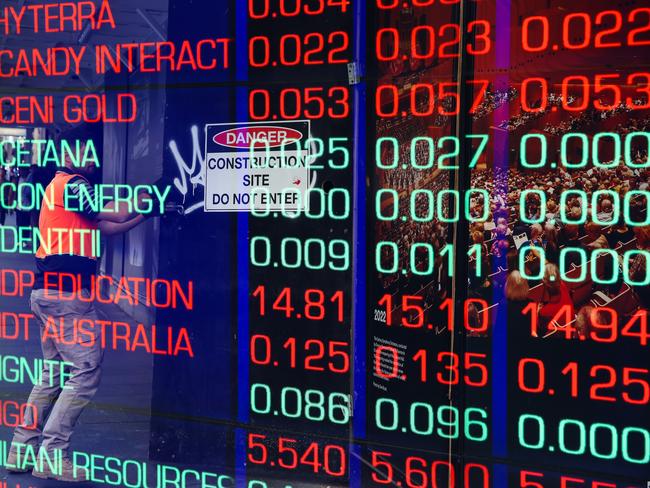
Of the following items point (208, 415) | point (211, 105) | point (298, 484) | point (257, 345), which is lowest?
point (298, 484)

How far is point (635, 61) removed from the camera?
3.65 meters

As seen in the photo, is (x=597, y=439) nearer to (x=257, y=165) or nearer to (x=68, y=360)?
(x=257, y=165)

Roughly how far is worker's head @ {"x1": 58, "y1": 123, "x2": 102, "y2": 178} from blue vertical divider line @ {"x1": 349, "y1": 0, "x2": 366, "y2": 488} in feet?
4.53

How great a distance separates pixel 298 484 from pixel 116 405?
1103 mm

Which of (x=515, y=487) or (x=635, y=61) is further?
(x=515, y=487)

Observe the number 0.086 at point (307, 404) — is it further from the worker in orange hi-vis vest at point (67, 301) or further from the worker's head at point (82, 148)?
the worker's head at point (82, 148)

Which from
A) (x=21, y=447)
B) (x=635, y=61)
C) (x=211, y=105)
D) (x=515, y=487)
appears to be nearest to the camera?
(x=635, y=61)

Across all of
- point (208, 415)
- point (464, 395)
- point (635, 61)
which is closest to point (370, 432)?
point (464, 395)

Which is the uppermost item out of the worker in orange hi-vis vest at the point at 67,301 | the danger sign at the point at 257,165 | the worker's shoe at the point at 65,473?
the danger sign at the point at 257,165

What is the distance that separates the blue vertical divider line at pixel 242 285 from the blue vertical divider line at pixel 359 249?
568 millimetres

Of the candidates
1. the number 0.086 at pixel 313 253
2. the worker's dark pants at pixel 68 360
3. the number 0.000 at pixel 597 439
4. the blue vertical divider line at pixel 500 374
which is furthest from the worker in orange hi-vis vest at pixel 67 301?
the number 0.000 at pixel 597 439

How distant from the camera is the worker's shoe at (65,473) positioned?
4.36 meters

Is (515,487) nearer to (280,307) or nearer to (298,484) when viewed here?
(298,484)

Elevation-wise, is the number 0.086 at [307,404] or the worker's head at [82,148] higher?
the worker's head at [82,148]
